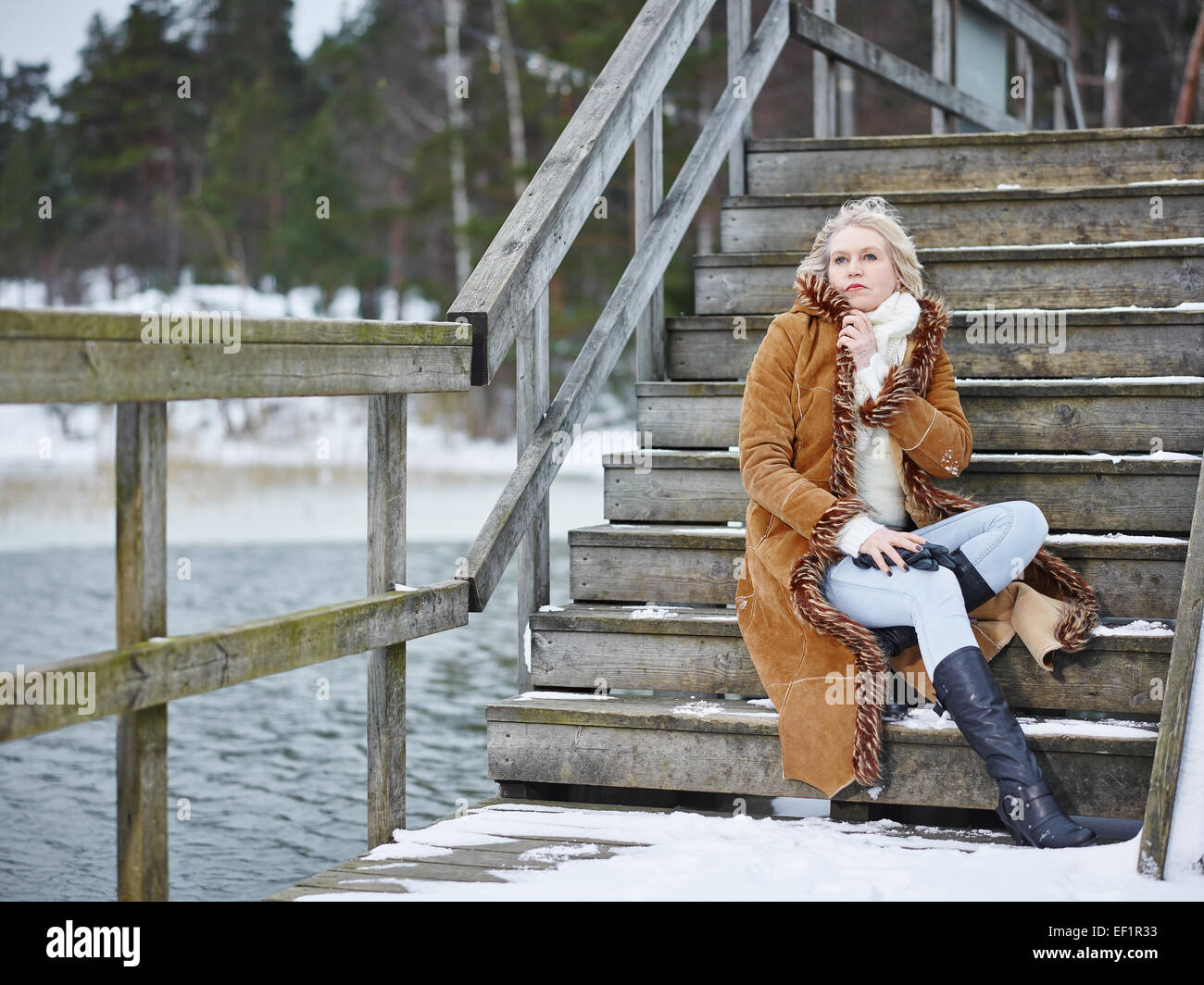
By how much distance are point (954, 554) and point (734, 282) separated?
180 centimetres

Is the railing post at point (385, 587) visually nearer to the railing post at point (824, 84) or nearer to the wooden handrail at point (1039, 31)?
the railing post at point (824, 84)

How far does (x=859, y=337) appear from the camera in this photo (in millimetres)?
3230

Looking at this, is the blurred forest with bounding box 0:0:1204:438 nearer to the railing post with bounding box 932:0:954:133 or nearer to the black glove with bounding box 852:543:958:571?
the railing post with bounding box 932:0:954:133

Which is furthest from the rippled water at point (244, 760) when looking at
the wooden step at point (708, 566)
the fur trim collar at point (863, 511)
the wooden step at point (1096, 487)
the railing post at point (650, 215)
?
the wooden step at point (1096, 487)

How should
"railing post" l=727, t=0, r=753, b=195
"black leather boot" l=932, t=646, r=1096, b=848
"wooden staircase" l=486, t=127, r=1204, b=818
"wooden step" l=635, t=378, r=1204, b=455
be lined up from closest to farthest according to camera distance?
"black leather boot" l=932, t=646, r=1096, b=848, "wooden staircase" l=486, t=127, r=1204, b=818, "wooden step" l=635, t=378, r=1204, b=455, "railing post" l=727, t=0, r=753, b=195

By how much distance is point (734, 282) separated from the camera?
184 inches

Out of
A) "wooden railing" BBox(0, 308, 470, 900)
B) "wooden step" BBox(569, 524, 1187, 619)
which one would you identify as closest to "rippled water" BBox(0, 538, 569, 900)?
"wooden step" BBox(569, 524, 1187, 619)

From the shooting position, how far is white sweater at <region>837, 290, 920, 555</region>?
3.23 m

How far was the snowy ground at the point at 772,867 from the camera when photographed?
2566 millimetres

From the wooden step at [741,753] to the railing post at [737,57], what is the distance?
89.3 inches

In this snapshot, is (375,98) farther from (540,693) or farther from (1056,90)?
(540,693)

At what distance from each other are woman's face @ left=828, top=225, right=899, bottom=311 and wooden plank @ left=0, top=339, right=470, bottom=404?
889 mm

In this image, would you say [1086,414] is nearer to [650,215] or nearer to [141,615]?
[650,215]
